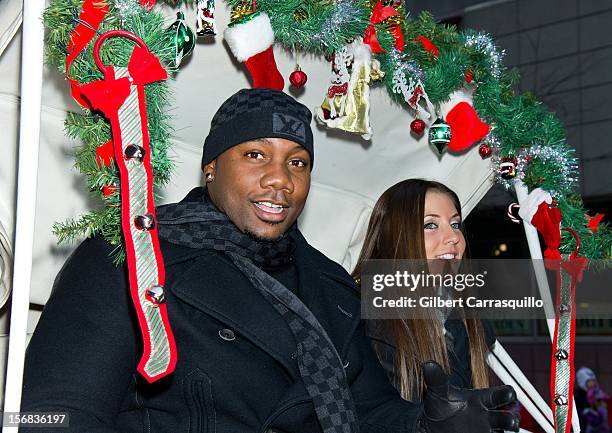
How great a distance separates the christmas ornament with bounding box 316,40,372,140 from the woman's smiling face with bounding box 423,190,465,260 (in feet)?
1.84

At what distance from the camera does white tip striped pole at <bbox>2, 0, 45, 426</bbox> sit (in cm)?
151

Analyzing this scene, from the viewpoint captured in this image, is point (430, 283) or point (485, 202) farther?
point (485, 202)

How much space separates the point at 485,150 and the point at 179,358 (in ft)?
5.42

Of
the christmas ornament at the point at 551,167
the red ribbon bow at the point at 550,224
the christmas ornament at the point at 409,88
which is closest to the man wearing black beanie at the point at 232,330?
the christmas ornament at the point at 409,88

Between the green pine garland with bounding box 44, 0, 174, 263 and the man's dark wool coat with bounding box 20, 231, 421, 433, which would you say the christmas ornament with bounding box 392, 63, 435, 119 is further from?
the green pine garland with bounding box 44, 0, 174, 263

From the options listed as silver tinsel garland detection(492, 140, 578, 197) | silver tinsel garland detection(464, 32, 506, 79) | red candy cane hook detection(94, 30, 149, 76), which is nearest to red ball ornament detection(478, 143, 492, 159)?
silver tinsel garland detection(492, 140, 578, 197)

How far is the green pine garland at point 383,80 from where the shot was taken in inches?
66.5

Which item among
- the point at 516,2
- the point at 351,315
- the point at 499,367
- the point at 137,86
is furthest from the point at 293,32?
the point at 516,2

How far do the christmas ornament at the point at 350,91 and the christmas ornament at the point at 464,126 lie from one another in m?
0.49

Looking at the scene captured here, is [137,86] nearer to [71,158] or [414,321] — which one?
[71,158]

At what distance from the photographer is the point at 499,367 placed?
3412mm

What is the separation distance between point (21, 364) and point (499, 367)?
2.39 metres

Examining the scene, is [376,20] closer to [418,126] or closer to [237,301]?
[418,126]

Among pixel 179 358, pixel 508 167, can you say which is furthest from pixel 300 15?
pixel 508 167
